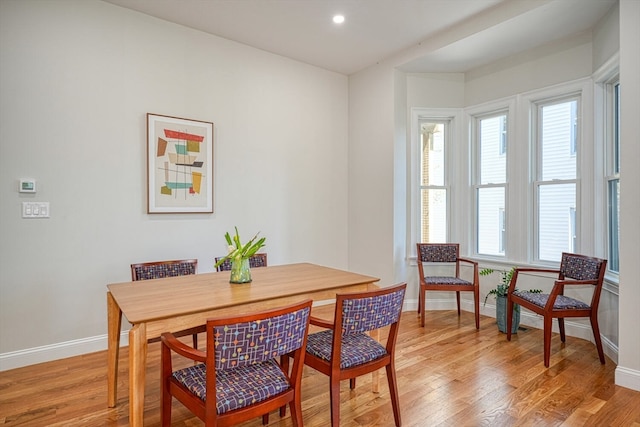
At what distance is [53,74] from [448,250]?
4148mm

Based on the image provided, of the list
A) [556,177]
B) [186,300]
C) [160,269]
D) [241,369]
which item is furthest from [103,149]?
[556,177]

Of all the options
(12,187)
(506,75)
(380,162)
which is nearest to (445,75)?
(506,75)

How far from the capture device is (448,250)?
4.29 m

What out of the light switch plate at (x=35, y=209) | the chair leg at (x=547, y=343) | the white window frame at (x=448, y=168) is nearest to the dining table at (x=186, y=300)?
the light switch plate at (x=35, y=209)

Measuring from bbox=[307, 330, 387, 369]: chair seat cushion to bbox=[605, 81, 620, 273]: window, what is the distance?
2.54 metres

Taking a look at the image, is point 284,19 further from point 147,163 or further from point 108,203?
point 108,203

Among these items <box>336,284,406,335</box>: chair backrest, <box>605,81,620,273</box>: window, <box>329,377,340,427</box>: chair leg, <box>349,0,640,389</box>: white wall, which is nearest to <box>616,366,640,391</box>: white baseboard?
<box>349,0,640,389</box>: white wall

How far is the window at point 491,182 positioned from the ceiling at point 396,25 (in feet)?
2.43

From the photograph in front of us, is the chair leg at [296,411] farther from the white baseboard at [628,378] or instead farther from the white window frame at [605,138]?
the white window frame at [605,138]

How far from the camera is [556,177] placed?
3.75 meters

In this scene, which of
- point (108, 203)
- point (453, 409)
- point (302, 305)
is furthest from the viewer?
point (108, 203)

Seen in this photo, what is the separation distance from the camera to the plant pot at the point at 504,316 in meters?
3.56

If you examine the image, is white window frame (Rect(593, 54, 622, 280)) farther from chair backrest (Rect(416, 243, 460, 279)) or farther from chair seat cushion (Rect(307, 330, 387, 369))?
chair seat cushion (Rect(307, 330, 387, 369))

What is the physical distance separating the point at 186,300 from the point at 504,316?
3.06m
